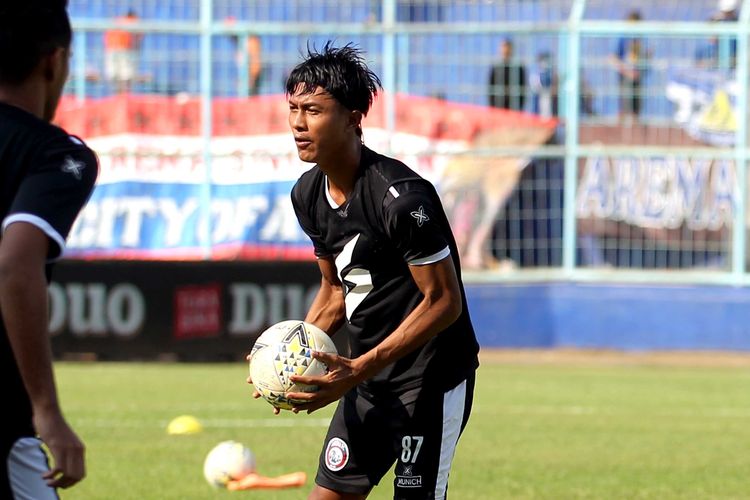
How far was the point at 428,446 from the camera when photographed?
18.2ft

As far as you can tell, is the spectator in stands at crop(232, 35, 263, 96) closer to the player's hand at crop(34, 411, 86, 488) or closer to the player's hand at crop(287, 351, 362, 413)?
the player's hand at crop(287, 351, 362, 413)

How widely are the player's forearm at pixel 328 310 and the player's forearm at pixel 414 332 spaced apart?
27.8 inches

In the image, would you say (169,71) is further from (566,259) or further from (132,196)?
(566,259)

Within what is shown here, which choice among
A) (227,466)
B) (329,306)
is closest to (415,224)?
(329,306)

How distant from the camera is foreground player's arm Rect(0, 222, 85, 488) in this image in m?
3.57

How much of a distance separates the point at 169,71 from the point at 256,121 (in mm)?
1496

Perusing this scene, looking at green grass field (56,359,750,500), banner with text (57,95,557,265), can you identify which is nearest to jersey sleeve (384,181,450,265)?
green grass field (56,359,750,500)

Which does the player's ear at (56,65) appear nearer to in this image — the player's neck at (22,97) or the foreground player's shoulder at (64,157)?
the player's neck at (22,97)

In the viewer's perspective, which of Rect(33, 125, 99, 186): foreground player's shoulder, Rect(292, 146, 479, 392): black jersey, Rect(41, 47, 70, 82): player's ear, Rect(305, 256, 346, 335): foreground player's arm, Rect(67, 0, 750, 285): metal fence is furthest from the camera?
Rect(67, 0, 750, 285): metal fence

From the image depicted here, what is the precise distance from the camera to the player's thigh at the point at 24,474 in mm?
3732

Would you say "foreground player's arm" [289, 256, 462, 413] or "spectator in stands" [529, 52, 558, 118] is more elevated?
"spectator in stands" [529, 52, 558, 118]

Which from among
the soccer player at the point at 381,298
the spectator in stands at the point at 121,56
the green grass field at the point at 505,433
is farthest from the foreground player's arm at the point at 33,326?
the spectator in stands at the point at 121,56

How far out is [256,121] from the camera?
67.2ft

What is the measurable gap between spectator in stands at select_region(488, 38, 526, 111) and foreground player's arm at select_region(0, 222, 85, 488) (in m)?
17.0
